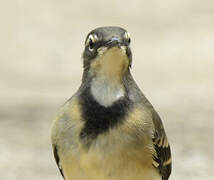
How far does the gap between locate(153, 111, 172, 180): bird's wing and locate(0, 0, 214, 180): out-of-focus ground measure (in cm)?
306

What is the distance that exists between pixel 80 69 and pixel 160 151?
9.27 metres

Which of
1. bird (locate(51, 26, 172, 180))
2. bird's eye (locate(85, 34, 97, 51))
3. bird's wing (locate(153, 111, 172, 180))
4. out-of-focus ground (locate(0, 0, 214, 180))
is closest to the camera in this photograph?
bird (locate(51, 26, 172, 180))

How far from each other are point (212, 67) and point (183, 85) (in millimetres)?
1077

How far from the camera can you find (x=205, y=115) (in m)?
14.8

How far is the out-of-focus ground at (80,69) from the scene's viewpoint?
1309 cm

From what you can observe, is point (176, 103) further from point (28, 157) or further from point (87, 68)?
point (87, 68)

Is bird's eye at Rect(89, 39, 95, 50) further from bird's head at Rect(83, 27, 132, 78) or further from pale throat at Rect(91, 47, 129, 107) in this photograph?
pale throat at Rect(91, 47, 129, 107)

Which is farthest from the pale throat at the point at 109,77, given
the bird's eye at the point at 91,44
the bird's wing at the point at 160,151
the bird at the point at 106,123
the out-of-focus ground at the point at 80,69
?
the out-of-focus ground at the point at 80,69

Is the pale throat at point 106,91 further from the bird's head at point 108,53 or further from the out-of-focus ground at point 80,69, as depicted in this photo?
the out-of-focus ground at point 80,69

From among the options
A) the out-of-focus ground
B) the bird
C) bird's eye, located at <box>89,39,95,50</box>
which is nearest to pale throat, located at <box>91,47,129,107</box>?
the bird

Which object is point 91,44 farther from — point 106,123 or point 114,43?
point 106,123

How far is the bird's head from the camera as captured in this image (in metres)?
8.16

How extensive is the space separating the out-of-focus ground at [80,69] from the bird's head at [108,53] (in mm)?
4044

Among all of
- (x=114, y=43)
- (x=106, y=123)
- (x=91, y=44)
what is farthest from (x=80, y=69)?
(x=114, y=43)
